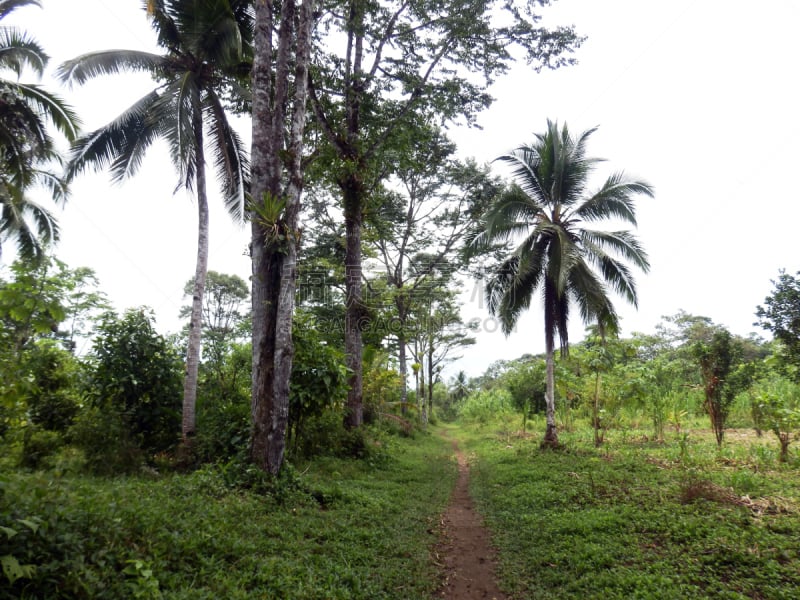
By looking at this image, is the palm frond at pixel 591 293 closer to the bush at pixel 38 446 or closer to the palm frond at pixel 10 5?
the bush at pixel 38 446

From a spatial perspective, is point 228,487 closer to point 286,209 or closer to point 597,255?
point 286,209

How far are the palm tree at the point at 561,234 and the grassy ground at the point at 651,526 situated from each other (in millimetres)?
3807

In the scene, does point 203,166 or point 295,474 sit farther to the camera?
point 203,166

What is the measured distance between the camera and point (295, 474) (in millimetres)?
6320

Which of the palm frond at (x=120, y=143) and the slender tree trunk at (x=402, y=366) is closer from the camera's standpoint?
the palm frond at (x=120, y=143)

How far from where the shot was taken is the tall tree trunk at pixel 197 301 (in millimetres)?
7811

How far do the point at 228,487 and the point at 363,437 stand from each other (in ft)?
15.7

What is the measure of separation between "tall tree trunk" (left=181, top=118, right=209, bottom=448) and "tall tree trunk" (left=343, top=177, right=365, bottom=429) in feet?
11.5

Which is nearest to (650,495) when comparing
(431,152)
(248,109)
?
(248,109)

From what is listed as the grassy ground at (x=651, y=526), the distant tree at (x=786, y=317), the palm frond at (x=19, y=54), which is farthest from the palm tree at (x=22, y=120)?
the distant tree at (x=786, y=317)

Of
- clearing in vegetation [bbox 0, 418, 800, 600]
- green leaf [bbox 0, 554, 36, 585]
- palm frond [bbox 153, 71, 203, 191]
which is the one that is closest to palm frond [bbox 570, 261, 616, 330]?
clearing in vegetation [bbox 0, 418, 800, 600]

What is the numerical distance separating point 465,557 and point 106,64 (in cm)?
1135

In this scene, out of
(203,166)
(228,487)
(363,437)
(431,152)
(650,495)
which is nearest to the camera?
(228,487)

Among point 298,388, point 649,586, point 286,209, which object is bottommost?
point 649,586
